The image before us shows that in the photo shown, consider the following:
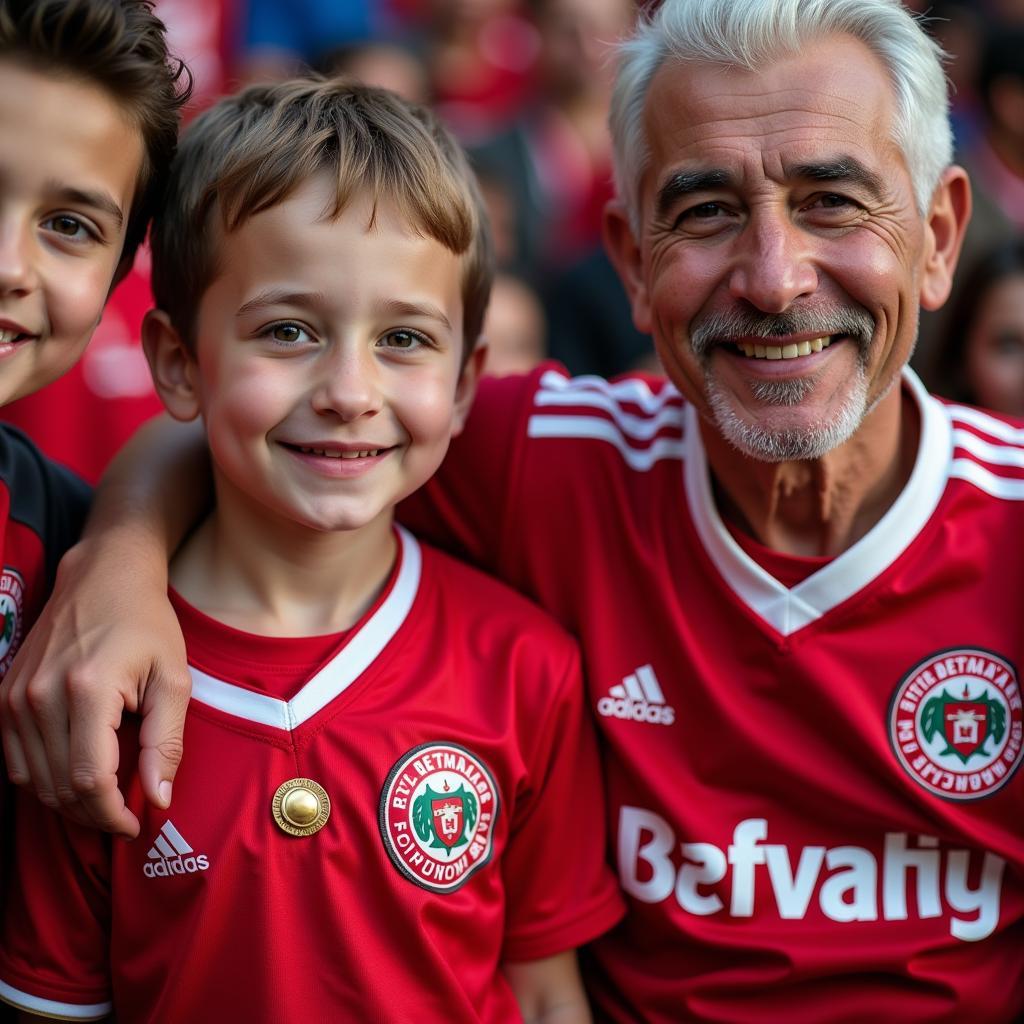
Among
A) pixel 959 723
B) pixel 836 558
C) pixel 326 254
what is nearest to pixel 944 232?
pixel 836 558

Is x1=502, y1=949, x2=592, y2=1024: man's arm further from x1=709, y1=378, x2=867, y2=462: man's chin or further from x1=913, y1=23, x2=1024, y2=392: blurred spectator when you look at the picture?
x1=913, y1=23, x2=1024, y2=392: blurred spectator

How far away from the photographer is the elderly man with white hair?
7.49 feet

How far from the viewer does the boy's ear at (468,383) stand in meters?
2.45

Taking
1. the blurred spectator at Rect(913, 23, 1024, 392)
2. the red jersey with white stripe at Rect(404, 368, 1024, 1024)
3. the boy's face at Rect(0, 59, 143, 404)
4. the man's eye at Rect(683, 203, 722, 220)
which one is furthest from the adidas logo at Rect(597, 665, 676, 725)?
the blurred spectator at Rect(913, 23, 1024, 392)

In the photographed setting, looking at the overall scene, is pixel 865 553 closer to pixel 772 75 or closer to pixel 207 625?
pixel 772 75

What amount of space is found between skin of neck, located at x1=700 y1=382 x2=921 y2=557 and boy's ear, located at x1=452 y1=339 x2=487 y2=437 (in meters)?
0.42

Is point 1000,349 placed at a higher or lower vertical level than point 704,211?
higher

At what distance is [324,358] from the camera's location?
2.14m

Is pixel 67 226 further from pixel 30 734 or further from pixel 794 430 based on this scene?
pixel 794 430

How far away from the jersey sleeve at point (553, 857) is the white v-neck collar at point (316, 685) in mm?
273

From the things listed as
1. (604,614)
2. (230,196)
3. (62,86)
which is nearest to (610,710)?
Result: (604,614)

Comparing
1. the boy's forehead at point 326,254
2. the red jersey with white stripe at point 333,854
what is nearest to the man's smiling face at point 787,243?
the boy's forehead at point 326,254

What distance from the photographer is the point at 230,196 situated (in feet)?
7.20

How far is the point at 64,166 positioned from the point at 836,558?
1.39 m
